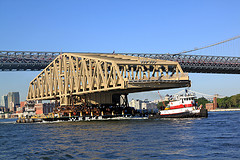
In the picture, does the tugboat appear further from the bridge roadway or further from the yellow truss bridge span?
the bridge roadway

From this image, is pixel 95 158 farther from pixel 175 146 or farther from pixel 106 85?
pixel 106 85

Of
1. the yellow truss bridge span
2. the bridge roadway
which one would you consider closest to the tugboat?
the yellow truss bridge span

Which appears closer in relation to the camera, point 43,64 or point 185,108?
point 185,108

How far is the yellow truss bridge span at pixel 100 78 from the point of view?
94.3 m

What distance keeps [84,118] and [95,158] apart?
268 ft

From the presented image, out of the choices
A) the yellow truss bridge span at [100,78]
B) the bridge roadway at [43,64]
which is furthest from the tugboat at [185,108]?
the bridge roadway at [43,64]

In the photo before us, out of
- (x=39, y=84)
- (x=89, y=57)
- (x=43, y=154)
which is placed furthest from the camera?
(x=39, y=84)

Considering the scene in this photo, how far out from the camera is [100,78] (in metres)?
104

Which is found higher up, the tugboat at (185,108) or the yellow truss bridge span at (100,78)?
the yellow truss bridge span at (100,78)

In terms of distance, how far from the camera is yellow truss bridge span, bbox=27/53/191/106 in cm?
9426

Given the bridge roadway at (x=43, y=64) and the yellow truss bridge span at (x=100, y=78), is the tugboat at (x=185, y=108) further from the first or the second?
the bridge roadway at (x=43, y=64)

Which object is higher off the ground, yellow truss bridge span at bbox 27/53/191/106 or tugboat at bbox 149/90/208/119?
yellow truss bridge span at bbox 27/53/191/106

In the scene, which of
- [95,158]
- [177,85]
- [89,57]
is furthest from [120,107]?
[95,158]

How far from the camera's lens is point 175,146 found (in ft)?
122
